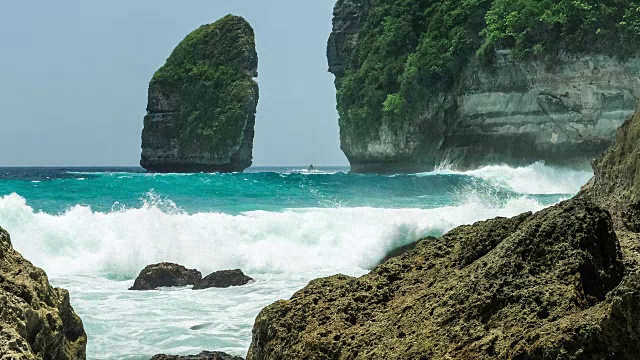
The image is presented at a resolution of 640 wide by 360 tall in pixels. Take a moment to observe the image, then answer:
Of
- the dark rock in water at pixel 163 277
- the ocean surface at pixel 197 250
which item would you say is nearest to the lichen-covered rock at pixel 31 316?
the ocean surface at pixel 197 250

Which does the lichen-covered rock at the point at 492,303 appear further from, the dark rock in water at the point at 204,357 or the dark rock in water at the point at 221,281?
the dark rock in water at the point at 221,281

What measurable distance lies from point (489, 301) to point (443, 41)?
40.0m

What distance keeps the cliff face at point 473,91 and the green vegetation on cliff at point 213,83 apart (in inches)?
542

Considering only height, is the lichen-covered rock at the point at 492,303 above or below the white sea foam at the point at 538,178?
above

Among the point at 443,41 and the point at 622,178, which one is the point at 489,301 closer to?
the point at 622,178

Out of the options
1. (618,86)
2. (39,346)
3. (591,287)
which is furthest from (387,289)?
(618,86)

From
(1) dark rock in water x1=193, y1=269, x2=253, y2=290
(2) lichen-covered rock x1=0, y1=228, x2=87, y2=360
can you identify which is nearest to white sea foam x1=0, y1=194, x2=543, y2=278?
(1) dark rock in water x1=193, y1=269, x2=253, y2=290

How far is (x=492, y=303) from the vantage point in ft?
9.29

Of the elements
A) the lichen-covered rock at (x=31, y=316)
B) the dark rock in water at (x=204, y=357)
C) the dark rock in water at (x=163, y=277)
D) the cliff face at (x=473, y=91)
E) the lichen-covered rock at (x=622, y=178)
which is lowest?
the dark rock in water at (x=163, y=277)

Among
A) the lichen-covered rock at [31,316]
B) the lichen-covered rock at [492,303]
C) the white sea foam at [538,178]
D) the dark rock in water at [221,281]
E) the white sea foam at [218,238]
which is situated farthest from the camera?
the white sea foam at [538,178]

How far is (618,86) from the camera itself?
32.4 metres

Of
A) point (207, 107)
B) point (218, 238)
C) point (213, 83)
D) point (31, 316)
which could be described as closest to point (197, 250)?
point (218, 238)

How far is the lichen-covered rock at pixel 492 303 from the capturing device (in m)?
2.35

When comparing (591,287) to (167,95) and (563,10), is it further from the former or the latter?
(167,95)
